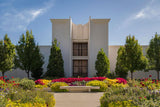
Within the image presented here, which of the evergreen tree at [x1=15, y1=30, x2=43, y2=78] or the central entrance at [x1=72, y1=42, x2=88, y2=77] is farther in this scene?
the central entrance at [x1=72, y1=42, x2=88, y2=77]

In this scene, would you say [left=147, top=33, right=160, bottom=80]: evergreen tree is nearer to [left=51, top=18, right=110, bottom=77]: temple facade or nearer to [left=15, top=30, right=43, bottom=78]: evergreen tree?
[left=51, top=18, right=110, bottom=77]: temple facade

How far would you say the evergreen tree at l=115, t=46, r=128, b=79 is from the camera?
18.2 metres

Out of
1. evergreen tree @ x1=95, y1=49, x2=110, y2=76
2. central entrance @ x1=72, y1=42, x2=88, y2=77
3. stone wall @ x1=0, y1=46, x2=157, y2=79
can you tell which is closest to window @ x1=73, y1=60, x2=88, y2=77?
central entrance @ x1=72, y1=42, x2=88, y2=77

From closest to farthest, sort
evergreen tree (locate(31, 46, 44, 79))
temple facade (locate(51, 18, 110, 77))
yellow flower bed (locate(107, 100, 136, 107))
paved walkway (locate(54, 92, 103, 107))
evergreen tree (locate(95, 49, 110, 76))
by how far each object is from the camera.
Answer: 1. yellow flower bed (locate(107, 100, 136, 107))
2. paved walkway (locate(54, 92, 103, 107))
3. evergreen tree (locate(95, 49, 110, 76))
4. evergreen tree (locate(31, 46, 44, 79))
5. temple facade (locate(51, 18, 110, 77))

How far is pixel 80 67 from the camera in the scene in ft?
67.6

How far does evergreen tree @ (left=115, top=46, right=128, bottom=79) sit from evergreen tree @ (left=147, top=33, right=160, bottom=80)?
3332 mm

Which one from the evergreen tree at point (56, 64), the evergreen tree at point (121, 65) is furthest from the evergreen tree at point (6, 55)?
the evergreen tree at point (121, 65)

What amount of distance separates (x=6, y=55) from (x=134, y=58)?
49.6 ft

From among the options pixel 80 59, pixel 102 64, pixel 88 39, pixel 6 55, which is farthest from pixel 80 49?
pixel 6 55

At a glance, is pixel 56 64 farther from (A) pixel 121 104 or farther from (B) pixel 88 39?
(A) pixel 121 104

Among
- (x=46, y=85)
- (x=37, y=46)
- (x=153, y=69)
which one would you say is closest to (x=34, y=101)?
(x=46, y=85)

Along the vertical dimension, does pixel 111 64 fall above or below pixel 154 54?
below

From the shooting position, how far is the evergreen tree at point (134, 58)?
1784cm

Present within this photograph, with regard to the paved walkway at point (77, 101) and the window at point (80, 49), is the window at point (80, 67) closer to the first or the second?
the window at point (80, 49)
